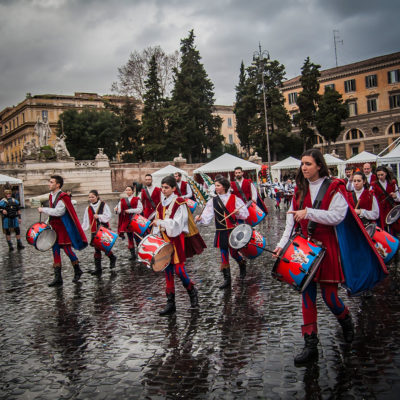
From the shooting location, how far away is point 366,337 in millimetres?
4254

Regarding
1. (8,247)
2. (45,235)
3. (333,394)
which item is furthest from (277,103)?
(333,394)

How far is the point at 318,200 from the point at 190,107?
45.5 meters

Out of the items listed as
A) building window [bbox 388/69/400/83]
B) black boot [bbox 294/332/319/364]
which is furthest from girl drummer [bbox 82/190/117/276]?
building window [bbox 388/69/400/83]

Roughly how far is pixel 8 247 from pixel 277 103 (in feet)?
134

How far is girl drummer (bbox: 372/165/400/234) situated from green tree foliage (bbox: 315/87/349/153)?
42765 mm

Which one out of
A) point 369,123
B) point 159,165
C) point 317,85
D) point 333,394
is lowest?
point 333,394

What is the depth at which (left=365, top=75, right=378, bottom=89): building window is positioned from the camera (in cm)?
5469

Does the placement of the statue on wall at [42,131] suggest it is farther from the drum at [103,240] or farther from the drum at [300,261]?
the drum at [300,261]

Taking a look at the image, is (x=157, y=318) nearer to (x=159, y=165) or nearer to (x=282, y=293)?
(x=282, y=293)

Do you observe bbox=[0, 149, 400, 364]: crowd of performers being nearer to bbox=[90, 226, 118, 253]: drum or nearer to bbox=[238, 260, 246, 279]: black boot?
bbox=[238, 260, 246, 279]: black boot

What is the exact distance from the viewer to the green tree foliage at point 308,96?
158 feet

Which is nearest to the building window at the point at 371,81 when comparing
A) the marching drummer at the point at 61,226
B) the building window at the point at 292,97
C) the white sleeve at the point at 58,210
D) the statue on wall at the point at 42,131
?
the building window at the point at 292,97

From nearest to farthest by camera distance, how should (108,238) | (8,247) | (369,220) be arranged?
(369,220)
(108,238)
(8,247)

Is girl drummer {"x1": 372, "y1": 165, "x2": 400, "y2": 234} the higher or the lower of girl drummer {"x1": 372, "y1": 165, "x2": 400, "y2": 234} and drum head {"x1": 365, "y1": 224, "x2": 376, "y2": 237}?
the higher
